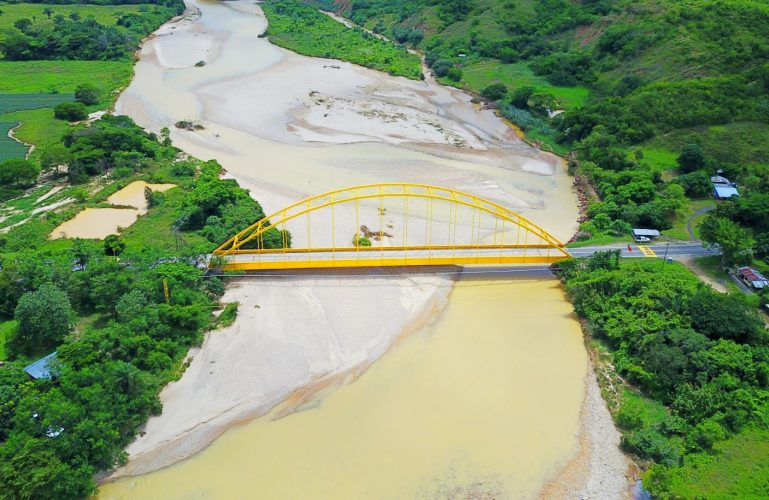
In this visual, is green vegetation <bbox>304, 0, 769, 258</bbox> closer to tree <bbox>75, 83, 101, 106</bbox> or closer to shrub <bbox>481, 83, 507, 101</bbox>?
shrub <bbox>481, 83, 507, 101</bbox>

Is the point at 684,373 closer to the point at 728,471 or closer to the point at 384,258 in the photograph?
the point at 728,471

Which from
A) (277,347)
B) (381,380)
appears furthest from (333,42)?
(381,380)

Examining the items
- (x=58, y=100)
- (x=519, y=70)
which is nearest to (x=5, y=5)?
(x=58, y=100)

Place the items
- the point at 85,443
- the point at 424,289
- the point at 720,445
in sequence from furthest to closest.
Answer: the point at 424,289 → the point at 720,445 → the point at 85,443

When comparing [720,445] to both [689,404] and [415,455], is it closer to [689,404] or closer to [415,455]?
[689,404]

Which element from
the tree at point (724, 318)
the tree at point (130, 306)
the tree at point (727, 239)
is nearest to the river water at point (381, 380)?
the tree at point (130, 306)

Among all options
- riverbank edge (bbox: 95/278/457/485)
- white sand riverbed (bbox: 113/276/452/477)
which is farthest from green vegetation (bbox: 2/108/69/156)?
riverbank edge (bbox: 95/278/457/485)
